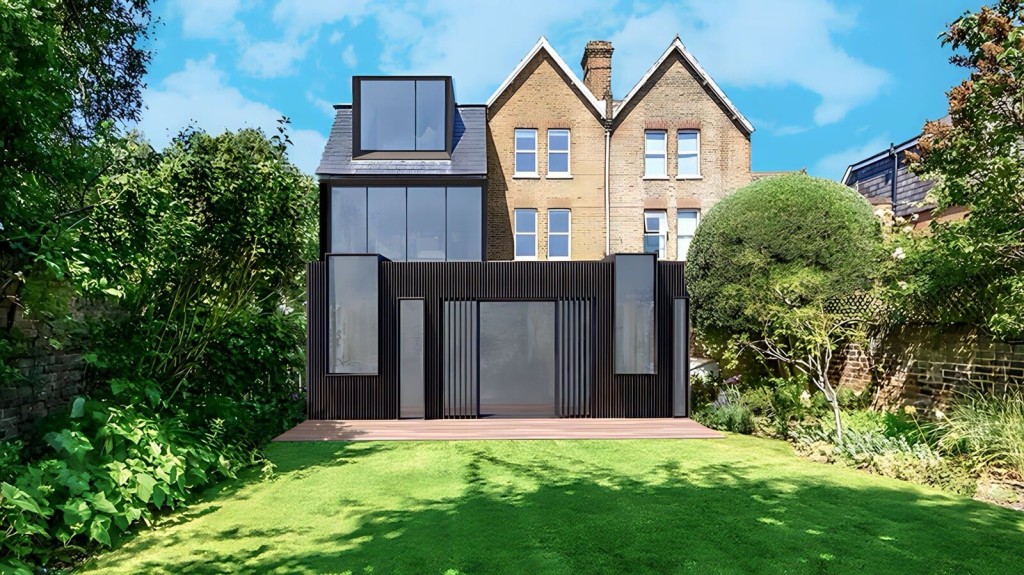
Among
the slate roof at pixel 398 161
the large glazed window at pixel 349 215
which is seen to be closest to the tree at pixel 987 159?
the slate roof at pixel 398 161

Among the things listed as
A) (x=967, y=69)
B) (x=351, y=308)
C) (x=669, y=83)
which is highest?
(x=669, y=83)

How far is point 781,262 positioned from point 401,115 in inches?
435

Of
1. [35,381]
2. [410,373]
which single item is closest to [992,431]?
[410,373]

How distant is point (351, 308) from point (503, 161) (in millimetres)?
9692

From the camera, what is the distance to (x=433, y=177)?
54.7ft

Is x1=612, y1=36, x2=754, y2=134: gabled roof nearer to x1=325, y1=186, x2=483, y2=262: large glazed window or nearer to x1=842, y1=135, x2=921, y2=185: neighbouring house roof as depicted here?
x1=842, y1=135, x2=921, y2=185: neighbouring house roof

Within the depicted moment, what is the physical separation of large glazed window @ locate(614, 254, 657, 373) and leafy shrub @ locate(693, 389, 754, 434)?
1.37 metres

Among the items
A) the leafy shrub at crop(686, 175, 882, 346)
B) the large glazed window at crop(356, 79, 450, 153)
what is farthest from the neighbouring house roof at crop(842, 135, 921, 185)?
the large glazed window at crop(356, 79, 450, 153)

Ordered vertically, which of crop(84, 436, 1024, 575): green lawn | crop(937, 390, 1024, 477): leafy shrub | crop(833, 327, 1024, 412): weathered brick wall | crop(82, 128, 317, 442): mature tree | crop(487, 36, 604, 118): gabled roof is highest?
crop(487, 36, 604, 118): gabled roof

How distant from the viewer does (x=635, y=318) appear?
1243 centimetres

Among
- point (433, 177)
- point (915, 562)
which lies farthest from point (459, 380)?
point (915, 562)

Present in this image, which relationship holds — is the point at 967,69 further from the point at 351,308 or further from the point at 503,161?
the point at 503,161

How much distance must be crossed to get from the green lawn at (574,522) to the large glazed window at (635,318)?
372cm

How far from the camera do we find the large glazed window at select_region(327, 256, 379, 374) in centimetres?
1220
